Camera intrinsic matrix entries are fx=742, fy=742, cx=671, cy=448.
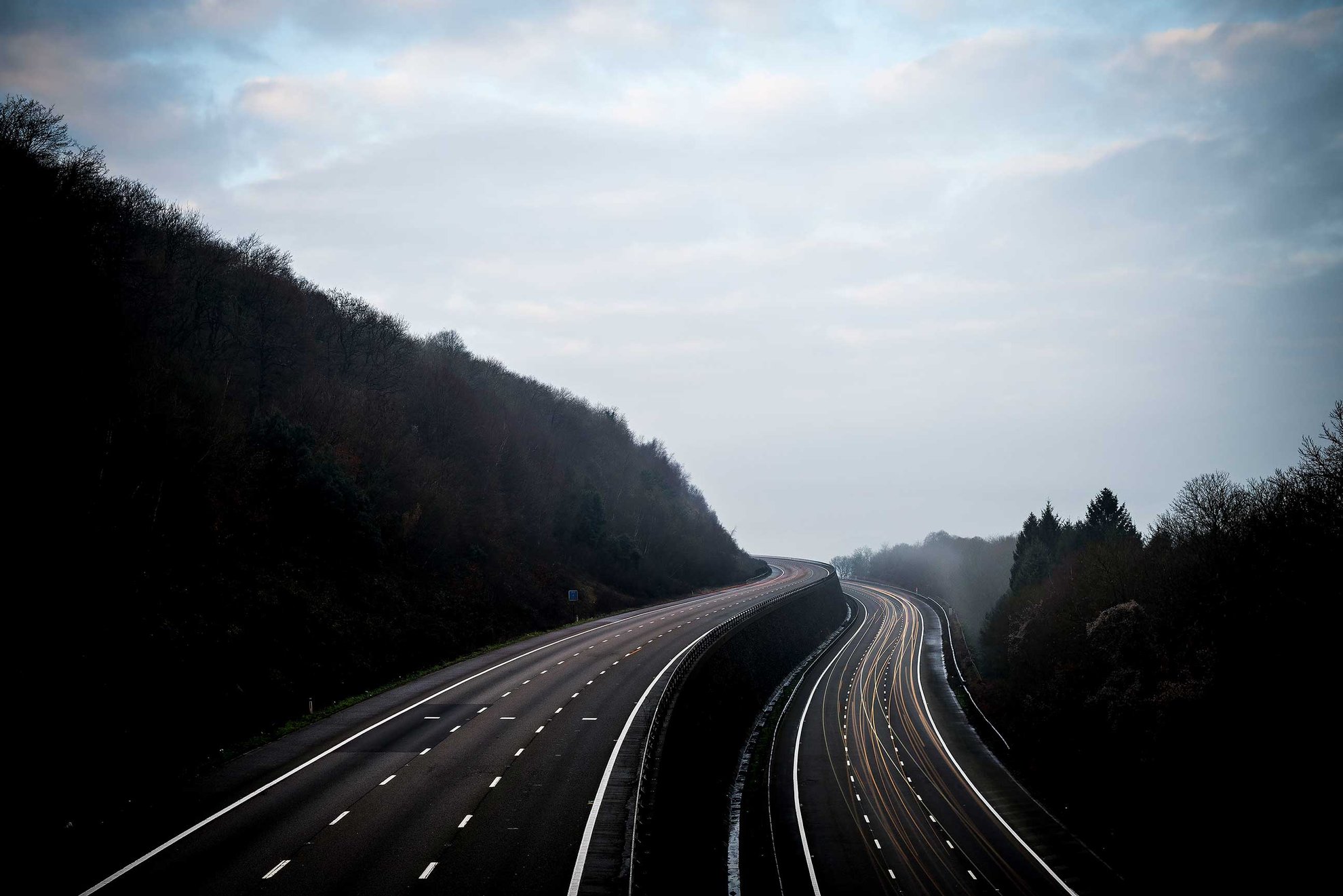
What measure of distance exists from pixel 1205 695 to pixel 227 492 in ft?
157

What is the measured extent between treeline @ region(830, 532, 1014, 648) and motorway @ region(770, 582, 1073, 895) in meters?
43.4

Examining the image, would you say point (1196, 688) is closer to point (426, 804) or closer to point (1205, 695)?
point (1205, 695)

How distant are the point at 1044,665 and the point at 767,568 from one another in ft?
310

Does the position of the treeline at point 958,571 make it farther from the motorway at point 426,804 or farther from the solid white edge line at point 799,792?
the motorway at point 426,804

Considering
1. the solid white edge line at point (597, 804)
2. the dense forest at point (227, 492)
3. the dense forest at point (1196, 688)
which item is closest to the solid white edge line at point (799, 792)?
the solid white edge line at point (597, 804)

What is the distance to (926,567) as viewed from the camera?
162125mm

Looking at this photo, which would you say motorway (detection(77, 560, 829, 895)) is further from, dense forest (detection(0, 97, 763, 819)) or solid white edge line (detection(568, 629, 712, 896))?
dense forest (detection(0, 97, 763, 819))

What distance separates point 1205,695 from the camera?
32031 mm

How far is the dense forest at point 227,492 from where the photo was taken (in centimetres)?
2697

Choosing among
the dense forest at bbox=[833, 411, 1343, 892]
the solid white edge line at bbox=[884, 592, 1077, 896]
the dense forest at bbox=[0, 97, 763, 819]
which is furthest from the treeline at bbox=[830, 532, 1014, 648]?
the dense forest at bbox=[0, 97, 763, 819]

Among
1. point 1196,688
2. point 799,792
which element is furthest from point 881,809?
point 1196,688

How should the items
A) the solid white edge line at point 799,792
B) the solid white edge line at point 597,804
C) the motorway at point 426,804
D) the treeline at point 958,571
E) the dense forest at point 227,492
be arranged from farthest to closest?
the treeline at point 958,571 → the solid white edge line at point 799,792 → the dense forest at point 227,492 → the solid white edge line at point 597,804 → the motorway at point 426,804

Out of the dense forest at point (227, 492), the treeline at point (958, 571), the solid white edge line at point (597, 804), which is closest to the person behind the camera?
the solid white edge line at point (597, 804)

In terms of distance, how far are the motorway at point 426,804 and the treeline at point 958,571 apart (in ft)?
244
